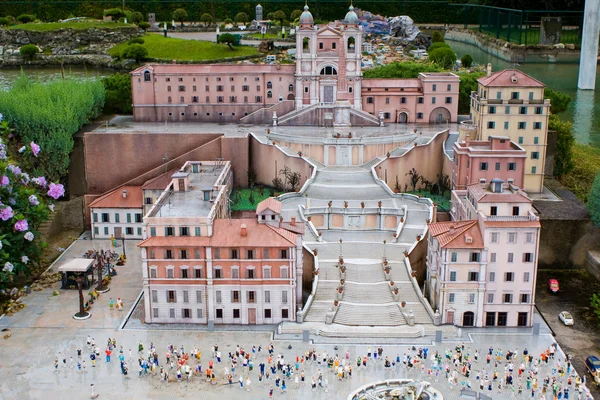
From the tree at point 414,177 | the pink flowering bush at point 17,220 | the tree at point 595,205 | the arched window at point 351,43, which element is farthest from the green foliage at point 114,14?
the tree at point 595,205

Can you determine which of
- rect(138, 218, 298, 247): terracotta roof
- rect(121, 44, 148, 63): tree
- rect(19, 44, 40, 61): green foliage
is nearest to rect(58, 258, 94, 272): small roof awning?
rect(138, 218, 298, 247): terracotta roof

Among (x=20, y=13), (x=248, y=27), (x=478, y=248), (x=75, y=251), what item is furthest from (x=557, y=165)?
(x=20, y=13)

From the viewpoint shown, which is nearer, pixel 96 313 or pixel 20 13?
pixel 96 313

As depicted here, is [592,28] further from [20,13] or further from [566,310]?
[20,13]

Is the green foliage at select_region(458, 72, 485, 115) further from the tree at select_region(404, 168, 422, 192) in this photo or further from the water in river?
the tree at select_region(404, 168, 422, 192)

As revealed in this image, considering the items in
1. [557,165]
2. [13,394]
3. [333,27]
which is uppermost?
[333,27]

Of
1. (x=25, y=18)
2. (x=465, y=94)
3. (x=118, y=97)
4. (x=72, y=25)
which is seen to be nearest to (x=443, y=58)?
(x=465, y=94)

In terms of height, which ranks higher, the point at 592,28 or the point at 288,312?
the point at 592,28
